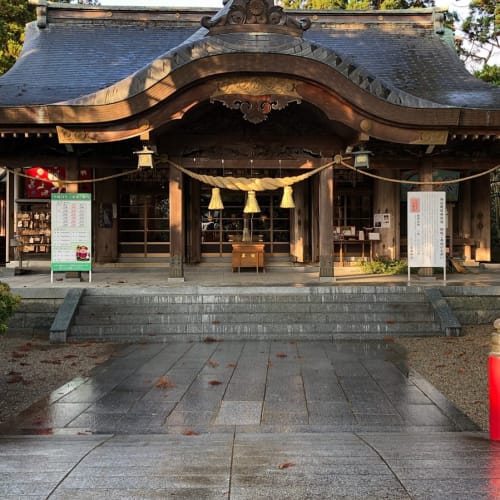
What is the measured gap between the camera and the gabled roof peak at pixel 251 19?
10.7 metres

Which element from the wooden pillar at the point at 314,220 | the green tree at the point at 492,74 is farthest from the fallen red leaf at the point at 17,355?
the green tree at the point at 492,74

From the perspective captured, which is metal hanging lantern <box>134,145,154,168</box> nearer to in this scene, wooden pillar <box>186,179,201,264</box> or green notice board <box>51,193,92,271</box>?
green notice board <box>51,193,92,271</box>

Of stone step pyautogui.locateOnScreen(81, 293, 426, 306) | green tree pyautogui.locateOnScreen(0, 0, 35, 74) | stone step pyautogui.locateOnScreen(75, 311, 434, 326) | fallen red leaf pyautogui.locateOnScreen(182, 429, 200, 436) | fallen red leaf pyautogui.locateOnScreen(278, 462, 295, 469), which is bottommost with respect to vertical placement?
fallen red leaf pyautogui.locateOnScreen(182, 429, 200, 436)

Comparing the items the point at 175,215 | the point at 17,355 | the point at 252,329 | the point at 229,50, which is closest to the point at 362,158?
the point at 229,50

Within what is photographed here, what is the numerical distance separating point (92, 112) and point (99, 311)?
4126mm

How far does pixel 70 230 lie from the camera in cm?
1144

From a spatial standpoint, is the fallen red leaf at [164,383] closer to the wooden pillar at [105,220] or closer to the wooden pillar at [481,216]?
the wooden pillar at [105,220]

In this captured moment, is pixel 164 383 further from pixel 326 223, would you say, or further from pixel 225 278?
pixel 225 278

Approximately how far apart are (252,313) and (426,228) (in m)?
4.60

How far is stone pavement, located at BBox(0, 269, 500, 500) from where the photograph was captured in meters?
3.18

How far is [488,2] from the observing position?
21.0m

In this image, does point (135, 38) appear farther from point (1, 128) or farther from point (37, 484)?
point (37, 484)

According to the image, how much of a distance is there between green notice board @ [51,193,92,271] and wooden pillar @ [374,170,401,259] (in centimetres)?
910

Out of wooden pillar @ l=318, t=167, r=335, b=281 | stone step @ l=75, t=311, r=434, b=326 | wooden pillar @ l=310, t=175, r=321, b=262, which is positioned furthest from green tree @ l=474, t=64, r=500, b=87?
stone step @ l=75, t=311, r=434, b=326
